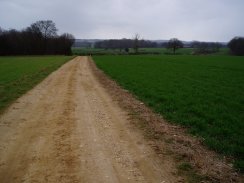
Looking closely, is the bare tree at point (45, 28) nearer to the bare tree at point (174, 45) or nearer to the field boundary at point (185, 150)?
the bare tree at point (174, 45)

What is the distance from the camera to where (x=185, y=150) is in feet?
25.4

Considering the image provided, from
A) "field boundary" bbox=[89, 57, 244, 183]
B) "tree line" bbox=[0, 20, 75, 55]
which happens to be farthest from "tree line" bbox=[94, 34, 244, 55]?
"field boundary" bbox=[89, 57, 244, 183]

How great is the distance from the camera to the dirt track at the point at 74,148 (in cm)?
625

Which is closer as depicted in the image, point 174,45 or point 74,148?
point 74,148

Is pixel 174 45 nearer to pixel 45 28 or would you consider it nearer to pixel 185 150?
pixel 45 28

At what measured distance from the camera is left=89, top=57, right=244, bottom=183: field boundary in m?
6.35

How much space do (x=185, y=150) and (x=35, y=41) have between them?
111689mm

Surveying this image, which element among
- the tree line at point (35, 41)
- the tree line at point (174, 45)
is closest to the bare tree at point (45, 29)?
the tree line at point (35, 41)

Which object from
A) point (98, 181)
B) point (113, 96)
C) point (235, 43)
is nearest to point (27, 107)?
point (113, 96)

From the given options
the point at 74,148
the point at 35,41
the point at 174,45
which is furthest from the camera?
the point at 174,45

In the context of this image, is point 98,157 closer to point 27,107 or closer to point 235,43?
point 27,107

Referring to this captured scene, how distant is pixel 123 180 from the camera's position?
19.8 ft

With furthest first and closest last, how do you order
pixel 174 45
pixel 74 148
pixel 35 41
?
pixel 174 45 < pixel 35 41 < pixel 74 148

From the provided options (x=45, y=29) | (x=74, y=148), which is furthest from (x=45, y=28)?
(x=74, y=148)
